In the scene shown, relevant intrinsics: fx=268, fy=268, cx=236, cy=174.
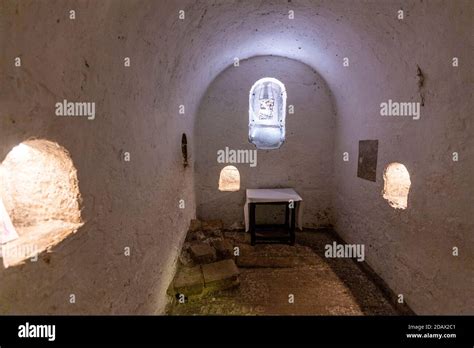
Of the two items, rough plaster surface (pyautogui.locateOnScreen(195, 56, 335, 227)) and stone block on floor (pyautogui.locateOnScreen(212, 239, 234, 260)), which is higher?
rough plaster surface (pyautogui.locateOnScreen(195, 56, 335, 227))

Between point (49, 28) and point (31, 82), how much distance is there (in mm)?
329

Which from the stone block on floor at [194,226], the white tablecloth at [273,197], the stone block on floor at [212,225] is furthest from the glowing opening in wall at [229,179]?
the stone block on floor at [194,226]

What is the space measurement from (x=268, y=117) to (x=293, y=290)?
4.32 m

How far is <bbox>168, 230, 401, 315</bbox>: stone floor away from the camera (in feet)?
11.8

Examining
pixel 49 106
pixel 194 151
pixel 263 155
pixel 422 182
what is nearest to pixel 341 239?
pixel 263 155

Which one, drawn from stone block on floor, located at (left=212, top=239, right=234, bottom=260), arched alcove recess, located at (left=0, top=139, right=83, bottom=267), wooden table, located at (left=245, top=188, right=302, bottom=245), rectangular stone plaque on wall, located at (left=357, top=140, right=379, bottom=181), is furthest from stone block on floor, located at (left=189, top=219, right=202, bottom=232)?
arched alcove recess, located at (left=0, top=139, right=83, bottom=267)

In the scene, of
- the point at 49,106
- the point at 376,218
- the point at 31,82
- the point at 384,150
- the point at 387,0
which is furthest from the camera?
the point at 376,218

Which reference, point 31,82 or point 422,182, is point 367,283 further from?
point 31,82

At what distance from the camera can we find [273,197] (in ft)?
18.6

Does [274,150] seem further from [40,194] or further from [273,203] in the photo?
[40,194]

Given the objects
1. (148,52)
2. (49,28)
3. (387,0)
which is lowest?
(49,28)

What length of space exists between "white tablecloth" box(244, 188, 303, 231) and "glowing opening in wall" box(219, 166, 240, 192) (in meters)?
0.56

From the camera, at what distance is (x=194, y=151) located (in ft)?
20.7

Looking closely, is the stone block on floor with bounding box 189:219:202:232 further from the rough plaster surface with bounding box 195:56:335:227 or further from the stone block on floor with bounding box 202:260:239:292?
the stone block on floor with bounding box 202:260:239:292
